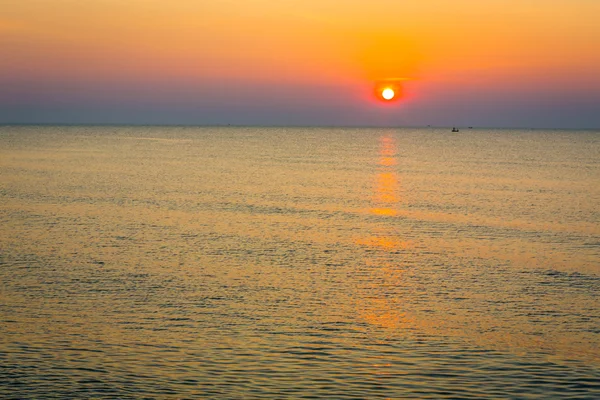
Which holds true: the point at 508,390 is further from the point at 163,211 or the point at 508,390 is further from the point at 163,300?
the point at 163,211

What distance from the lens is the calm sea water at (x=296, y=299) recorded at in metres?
25.3

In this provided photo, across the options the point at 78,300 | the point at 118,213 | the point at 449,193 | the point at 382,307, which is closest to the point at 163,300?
the point at 78,300

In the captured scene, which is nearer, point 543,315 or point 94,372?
point 94,372

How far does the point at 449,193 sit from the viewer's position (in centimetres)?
8862

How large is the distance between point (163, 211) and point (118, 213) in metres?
4.05

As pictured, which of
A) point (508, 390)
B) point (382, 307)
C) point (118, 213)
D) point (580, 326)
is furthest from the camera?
point (118, 213)

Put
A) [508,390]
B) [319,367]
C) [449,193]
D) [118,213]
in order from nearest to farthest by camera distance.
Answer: [508,390] → [319,367] → [118,213] → [449,193]

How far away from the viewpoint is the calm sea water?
25344 millimetres

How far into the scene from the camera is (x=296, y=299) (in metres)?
36.2

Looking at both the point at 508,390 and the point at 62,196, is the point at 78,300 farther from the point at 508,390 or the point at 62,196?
the point at 62,196

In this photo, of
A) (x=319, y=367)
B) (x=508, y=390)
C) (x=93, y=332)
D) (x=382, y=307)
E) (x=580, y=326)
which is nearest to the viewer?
(x=508, y=390)

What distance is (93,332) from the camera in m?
30.4

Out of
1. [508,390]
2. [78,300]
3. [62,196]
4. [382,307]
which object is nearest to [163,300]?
[78,300]

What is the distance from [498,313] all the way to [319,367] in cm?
1119
